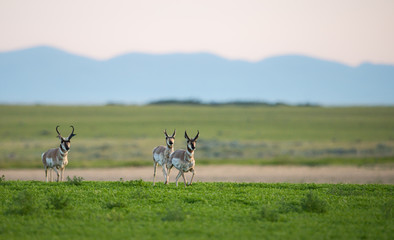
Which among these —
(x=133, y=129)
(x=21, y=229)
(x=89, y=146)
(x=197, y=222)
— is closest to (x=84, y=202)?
(x=21, y=229)

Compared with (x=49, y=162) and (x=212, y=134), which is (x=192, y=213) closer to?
(x=49, y=162)

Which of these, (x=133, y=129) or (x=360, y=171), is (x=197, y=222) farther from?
(x=133, y=129)

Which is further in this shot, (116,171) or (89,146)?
(89,146)

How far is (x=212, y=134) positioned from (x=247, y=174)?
2738 cm

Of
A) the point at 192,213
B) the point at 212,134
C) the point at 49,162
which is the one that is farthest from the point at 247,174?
the point at 212,134

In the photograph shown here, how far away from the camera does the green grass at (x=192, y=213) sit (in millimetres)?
12172

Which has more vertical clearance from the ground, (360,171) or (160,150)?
(160,150)

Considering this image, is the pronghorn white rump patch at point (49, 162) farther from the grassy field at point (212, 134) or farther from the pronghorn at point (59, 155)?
the grassy field at point (212, 134)

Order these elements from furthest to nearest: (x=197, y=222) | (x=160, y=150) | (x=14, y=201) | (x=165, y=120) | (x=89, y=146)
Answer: (x=165, y=120) → (x=89, y=146) → (x=160, y=150) → (x=14, y=201) → (x=197, y=222)

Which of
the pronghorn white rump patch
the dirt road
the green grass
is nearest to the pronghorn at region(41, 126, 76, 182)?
the pronghorn white rump patch

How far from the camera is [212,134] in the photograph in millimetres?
62531

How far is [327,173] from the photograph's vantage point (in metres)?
35.4

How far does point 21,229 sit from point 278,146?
140 ft

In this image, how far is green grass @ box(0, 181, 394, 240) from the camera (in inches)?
479
